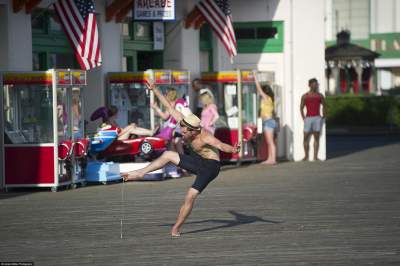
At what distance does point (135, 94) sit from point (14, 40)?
428 cm

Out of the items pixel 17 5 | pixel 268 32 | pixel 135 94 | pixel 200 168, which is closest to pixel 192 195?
pixel 200 168

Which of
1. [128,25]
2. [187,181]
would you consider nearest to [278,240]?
[187,181]

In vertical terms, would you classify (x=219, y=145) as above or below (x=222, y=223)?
above

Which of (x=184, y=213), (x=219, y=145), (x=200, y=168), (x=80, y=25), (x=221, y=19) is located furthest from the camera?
(x=221, y=19)

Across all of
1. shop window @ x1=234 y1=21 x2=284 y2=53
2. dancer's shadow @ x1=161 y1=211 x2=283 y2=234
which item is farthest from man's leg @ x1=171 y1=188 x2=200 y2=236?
shop window @ x1=234 y1=21 x2=284 y2=53

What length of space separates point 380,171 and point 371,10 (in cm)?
5770

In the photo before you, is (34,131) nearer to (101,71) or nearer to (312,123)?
(101,71)

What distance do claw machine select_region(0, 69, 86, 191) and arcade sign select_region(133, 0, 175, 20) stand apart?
12.9 feet


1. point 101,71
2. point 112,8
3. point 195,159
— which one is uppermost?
point 112,8

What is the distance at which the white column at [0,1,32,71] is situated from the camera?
1966 cm

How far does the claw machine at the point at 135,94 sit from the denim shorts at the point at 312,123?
468cm

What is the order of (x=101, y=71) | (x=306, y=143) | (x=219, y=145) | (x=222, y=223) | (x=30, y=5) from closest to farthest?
(x=219, y=145) → (x=222, y=223) → (x=30, y=5) → (x=101, y=71) → (x=306, y=143)

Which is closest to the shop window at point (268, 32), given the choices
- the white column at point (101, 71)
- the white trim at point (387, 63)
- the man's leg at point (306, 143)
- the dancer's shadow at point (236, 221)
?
the man's leg at point (306, 143)

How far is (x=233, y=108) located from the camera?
86.4 feet
